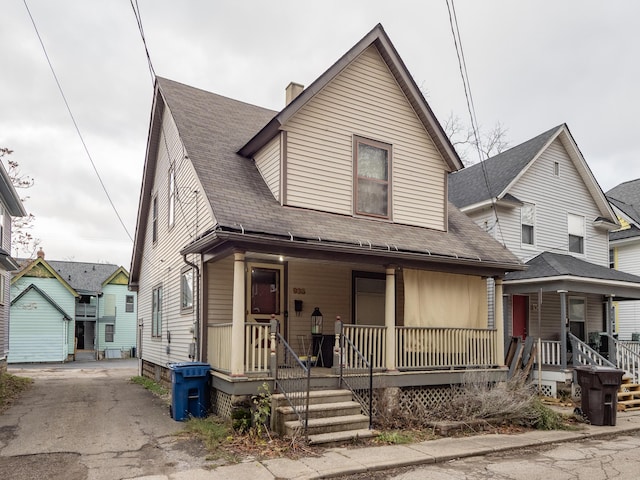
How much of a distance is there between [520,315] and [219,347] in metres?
11.2

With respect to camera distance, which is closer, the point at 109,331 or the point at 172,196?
the point at 172,196

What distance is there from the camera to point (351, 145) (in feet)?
39.5

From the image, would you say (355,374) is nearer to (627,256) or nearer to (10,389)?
(10,389)

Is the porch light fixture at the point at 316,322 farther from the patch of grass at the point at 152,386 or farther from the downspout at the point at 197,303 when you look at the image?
the patch of grass at the point at 152,386

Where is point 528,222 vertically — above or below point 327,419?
above

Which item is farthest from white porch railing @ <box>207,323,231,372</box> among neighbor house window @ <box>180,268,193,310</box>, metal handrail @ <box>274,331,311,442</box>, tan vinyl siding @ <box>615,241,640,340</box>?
tan vinyl siding @ <box>615,241,640,340</box>

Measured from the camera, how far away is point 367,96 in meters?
12.4

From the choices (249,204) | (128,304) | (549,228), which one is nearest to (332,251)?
(249,204)

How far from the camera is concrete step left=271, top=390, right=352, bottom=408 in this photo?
8867mm

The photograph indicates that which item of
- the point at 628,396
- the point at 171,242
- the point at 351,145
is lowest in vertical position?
the point at 628,396

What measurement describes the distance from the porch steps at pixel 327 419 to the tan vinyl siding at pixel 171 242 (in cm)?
384

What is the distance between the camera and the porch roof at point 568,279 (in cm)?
1460

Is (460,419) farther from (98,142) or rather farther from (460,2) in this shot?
(98,142)

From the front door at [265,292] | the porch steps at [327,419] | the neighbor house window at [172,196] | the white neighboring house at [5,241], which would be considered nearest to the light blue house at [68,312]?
the white neighboring house at [5,241]
